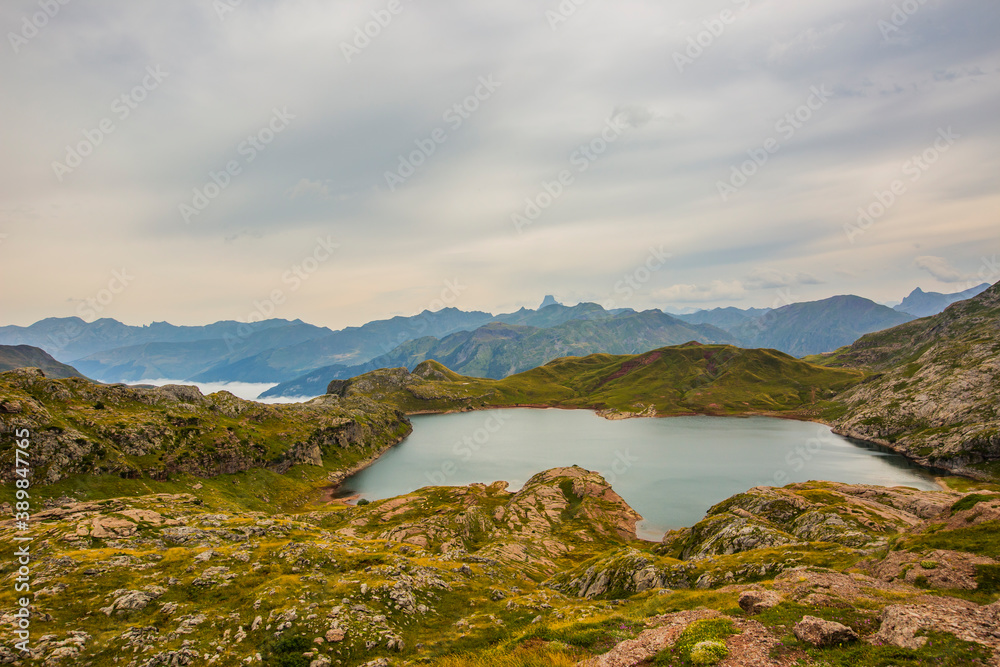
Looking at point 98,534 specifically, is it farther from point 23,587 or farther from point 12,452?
point 12,452

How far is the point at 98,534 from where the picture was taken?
42.8 m

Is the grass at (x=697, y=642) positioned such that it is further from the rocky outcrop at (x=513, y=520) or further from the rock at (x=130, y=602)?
the rocky outcrop at (x=513, y=520)

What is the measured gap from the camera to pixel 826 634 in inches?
661

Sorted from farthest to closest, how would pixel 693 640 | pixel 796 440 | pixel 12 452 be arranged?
1. pixel 796 440
2. pixel 12 452
3. pixel 693 640

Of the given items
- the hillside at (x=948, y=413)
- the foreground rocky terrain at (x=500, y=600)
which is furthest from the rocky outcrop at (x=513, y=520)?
the hillside at (x=948, y=413)

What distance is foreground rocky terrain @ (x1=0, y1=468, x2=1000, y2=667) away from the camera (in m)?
17.6

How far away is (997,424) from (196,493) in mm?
234309

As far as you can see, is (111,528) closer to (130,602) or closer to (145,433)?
(130,602)

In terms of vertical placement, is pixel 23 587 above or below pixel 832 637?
below

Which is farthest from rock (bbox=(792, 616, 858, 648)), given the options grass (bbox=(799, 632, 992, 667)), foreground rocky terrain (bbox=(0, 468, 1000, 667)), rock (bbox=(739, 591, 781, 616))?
rock (bbox=(739, 591, 781, 616))

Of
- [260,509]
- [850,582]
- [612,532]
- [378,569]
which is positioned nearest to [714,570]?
[850,582]

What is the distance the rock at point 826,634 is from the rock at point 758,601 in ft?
15.6

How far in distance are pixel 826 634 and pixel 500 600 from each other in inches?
951

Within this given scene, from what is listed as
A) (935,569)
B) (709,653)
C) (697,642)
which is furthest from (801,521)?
(709,653)
